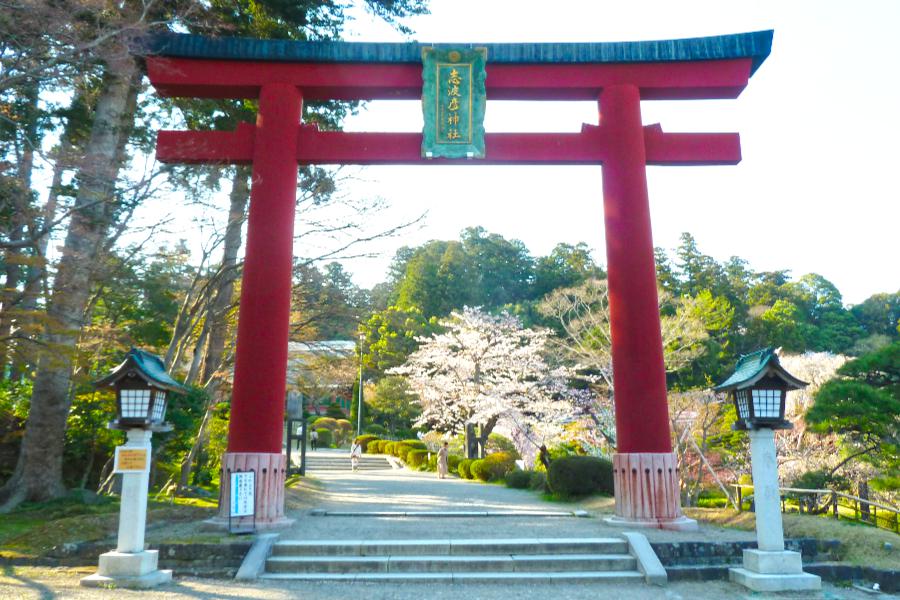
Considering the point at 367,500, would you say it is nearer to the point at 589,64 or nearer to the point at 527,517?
the point at 527,517

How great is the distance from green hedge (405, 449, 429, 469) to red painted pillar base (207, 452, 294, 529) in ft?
62.5

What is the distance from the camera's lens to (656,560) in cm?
674

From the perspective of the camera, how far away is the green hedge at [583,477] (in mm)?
12523

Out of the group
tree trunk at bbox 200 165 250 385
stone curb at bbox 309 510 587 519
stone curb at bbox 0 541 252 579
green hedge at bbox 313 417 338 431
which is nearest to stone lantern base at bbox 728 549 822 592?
stone curb at bbox 309 510 587 519

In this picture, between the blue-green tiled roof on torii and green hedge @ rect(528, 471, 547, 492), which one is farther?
green hedge @ rect(528, 471, 547, 492)

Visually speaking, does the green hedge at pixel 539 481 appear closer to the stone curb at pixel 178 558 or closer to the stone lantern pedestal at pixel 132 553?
the stone curb at pixel 178 558

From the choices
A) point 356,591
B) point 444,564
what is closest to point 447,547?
point 444,564

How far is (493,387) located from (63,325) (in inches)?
652

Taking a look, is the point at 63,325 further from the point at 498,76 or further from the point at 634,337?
the point at 634,337

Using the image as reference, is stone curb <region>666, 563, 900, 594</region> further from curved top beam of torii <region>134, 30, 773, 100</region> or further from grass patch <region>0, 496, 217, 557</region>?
curved top beam of torii <region>134, 30, 773, 100</region>

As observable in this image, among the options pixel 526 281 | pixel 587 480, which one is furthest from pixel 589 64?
pixel 526 281

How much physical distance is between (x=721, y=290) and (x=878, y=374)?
29855 millimetres

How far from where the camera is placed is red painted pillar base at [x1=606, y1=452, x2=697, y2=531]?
27.0 ft

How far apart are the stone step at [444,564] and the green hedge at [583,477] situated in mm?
5812
